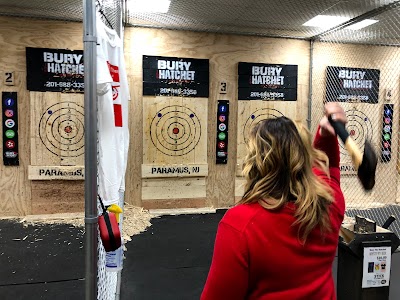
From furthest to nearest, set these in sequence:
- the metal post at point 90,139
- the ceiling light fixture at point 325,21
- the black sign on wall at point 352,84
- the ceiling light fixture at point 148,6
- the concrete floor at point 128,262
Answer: the black sign on wall at point 352,84 → the ceiling light fixture at point 325,21 → the ceiling light fixture at point 148,6 → the concrete floor at point 128,262 → the metal post at point 90,139

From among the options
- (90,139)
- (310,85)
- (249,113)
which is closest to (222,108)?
(249,113)

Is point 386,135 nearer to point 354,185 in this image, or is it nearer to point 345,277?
point 354,185

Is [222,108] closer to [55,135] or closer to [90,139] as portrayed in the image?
[55,135]

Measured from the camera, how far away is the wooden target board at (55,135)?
4348 millimetres

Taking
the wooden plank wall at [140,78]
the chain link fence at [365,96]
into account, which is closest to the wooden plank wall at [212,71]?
the wooden plank wall at [140,78]

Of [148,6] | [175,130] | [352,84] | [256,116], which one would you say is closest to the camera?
[148,6]

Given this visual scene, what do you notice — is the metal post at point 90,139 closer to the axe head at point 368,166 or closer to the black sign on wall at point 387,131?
the axe head at point 368,166

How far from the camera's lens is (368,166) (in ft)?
3.09

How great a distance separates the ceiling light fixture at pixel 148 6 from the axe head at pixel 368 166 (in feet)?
10.5

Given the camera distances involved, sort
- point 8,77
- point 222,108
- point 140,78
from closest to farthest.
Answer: point 8,77, point 140,78, point 222,108

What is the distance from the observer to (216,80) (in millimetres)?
4832

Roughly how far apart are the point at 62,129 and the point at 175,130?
143 centimetres

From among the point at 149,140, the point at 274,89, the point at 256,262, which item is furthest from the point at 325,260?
the point at 274,89

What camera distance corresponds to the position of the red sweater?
0.80 meters
